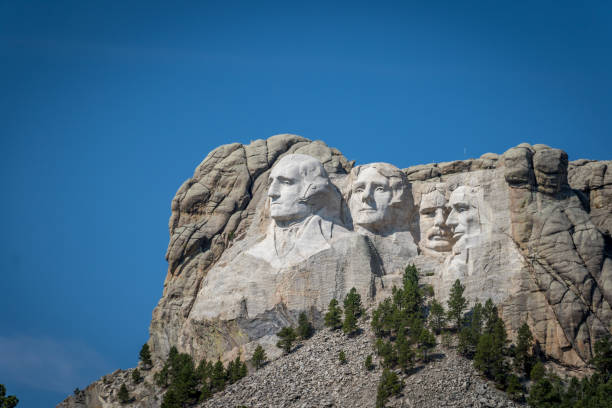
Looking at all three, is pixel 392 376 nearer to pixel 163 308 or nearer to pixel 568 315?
pixel 568 315

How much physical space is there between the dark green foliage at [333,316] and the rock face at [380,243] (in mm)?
672

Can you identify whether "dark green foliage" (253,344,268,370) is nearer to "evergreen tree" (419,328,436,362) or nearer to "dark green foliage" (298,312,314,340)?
"dark green foliage" (298,312,314,340)

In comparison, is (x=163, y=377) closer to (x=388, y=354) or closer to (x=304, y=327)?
(x=304, y=327)

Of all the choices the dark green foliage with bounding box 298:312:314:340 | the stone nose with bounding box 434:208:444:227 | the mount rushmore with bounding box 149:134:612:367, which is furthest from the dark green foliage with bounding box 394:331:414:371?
the stone nose with bounding box 434:208:444:227

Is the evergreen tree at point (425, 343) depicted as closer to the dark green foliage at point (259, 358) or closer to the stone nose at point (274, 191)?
the dark green foliage at point (259, 358)

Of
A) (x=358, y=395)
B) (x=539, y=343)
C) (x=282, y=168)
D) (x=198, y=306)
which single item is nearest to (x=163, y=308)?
(x=198, y=306)

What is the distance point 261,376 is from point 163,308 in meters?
7.83

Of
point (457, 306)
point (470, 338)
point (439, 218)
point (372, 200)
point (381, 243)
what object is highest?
point (372, 200)

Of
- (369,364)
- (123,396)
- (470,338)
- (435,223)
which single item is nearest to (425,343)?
(470,338)

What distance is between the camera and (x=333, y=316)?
154 ft

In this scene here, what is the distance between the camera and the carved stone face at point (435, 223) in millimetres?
49625

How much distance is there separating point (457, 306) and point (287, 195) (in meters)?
8.16

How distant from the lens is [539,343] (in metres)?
44.7

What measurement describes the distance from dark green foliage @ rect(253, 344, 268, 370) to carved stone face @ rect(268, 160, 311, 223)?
5.49m
